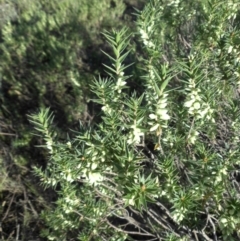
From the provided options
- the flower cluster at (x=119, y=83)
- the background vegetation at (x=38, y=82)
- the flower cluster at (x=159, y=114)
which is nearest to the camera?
the flower cluster at (x=159, y=114)

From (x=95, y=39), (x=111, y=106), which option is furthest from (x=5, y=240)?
(x=95, y=39)

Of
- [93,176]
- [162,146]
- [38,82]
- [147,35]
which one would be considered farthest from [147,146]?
[38,82]

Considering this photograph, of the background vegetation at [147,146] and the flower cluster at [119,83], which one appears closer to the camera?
the background vegetation at [147,146]

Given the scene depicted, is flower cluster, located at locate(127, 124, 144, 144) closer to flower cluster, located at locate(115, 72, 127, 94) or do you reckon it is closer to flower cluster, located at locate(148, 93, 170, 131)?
flower cluster, located at locate(148, 93, 170, 131)

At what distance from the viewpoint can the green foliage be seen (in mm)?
1857

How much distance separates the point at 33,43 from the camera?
535cm

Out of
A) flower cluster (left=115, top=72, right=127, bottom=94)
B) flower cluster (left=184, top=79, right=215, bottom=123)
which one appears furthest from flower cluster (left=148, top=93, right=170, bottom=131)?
flower cluster (left=115, top=72, right=127, bottom=94)

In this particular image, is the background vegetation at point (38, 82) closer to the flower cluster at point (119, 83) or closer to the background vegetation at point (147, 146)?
the background vegetation at point (147, 146)

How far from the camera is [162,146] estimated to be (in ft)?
7.47

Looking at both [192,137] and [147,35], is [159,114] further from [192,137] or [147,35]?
[147,35]

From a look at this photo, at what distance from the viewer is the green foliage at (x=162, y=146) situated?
1857 millimetres

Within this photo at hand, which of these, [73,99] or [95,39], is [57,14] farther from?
[73,99]

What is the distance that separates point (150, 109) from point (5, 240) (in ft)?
7.75

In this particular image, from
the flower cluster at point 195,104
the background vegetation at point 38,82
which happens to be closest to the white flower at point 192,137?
the flower cluster at point 195,104
